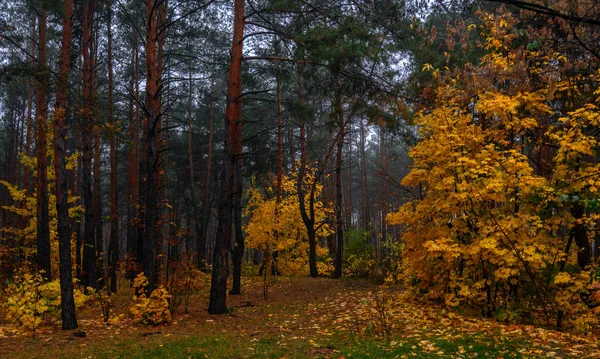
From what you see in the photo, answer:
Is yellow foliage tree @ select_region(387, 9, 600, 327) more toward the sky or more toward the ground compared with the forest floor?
more toward the sky

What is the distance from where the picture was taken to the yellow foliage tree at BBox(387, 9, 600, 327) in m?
7.35

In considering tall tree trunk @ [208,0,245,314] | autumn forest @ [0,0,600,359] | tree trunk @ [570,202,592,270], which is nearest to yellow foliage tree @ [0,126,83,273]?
autumn forest @ [0,0,600,359]

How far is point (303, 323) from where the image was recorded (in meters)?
8.70

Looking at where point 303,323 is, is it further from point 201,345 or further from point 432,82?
point 432,82

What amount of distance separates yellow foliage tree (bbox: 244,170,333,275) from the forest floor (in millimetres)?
6924

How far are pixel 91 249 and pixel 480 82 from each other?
11.0m

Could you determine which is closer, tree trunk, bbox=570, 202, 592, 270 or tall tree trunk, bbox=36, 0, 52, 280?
tree trunk, bbox=570, 202, 592, 270

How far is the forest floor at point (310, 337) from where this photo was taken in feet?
19.8

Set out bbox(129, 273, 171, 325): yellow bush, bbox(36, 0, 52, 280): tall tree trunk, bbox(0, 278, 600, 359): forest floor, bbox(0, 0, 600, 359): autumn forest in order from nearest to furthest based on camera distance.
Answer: bbox(0, 278, 600, 359): forest floor → bbox(0, 0, 600, 359): autumn forest → bbox(129, 273, 171, 325): yellow bush → bbox(36, 0, 52, 280): tall tree trunk

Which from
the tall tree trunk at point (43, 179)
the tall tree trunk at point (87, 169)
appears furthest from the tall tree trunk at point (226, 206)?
the tall tree trunk at point (87, 169)

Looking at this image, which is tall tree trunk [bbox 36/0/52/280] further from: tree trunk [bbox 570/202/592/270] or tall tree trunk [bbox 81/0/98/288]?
tree trunk [bbox 570/202/592/270]

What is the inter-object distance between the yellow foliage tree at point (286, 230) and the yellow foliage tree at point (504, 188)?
28.7 ft

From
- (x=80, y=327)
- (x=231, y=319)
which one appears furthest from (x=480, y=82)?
(x=80, y=327)

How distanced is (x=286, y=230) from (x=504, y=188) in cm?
1136
